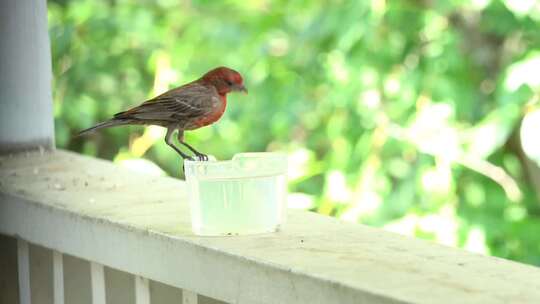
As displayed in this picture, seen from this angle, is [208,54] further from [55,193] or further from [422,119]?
[55,193]

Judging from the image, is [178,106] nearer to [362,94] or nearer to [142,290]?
[142,290]

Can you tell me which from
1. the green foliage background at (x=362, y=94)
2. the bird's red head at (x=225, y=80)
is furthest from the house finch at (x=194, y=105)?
the green foliage background at (x=362, y=94)

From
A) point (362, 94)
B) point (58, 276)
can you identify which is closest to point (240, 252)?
point (58, 276)

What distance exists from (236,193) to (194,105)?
0.89ft

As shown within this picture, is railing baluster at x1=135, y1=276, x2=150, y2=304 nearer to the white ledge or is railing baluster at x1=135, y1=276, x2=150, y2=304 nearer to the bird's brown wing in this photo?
the white ledge

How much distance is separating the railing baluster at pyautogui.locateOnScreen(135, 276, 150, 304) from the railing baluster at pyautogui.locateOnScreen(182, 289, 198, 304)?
83 millimetres

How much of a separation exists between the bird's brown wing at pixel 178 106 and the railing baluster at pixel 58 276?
228 mm

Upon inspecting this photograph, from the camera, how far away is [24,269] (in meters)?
1.69

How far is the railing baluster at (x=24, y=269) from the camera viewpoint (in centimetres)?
169

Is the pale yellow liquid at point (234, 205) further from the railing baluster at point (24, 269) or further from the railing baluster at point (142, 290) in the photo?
the railing baluster at point (24, 269)

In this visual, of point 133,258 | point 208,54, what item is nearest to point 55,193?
point 133,258

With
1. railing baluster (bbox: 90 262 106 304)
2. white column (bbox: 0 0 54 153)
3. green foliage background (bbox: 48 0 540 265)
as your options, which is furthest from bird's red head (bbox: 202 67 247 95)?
green foliage background (bbox: 48 0 540 265)

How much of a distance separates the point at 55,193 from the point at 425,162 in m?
2.05

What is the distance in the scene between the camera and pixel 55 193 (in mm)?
1670
